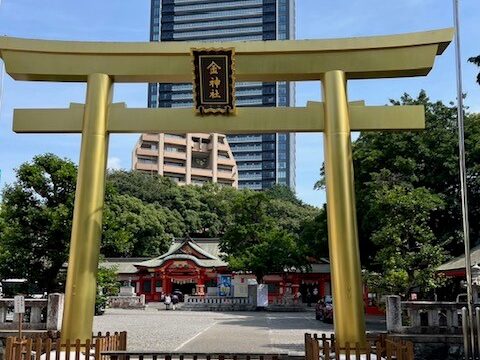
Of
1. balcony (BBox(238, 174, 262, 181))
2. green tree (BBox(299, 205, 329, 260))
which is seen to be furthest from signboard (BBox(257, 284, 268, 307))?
balcony (BBox(238, 174, 262, 181))

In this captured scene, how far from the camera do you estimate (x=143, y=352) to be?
352 inches

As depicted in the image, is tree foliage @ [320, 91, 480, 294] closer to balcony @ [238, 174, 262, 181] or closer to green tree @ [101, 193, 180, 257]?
green tree @ [101, 193, 180, 257]

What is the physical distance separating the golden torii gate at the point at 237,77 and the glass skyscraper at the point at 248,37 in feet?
310

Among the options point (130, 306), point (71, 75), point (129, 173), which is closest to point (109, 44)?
point (71, 75)

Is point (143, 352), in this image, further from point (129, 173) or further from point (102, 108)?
point (129, 173)

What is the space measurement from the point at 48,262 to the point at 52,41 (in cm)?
1145

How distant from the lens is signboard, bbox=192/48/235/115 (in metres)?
11.1

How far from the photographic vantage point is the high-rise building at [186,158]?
8862 centimetres

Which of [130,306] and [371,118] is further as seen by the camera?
[130,306]

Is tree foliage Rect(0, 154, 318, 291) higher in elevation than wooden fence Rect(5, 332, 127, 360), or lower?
higher

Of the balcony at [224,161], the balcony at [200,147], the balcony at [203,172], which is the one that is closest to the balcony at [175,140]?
the balcony at [200,147]

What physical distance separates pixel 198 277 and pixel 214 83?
36.0 m

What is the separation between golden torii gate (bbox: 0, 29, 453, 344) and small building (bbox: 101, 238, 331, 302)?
104 feet

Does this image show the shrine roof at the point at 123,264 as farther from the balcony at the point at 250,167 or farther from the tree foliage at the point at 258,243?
the balcony at the point at 250,167
